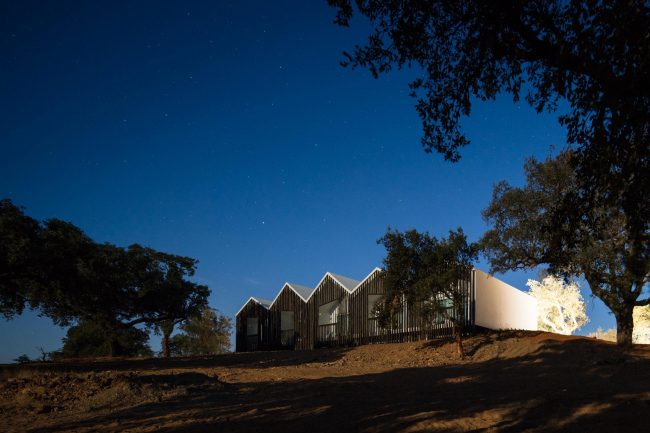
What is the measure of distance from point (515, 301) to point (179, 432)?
29.0m

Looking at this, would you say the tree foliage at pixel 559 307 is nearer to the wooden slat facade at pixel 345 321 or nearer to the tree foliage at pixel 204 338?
the wooden slat facade at pixel 345 321

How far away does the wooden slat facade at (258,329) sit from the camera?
35594 mm

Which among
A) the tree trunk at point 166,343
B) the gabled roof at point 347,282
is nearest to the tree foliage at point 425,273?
the gabled roof at point 347,282

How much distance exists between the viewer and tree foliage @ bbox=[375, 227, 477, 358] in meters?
20.2

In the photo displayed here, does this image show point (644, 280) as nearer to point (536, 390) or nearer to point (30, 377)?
point (536, 390)

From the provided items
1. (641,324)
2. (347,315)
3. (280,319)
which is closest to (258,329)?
(280,319)

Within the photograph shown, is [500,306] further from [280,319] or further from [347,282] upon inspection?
[280,319]

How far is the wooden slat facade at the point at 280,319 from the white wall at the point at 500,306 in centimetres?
1280

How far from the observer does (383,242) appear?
22.1 m

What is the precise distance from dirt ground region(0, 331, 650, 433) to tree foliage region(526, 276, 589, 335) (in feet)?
89.9

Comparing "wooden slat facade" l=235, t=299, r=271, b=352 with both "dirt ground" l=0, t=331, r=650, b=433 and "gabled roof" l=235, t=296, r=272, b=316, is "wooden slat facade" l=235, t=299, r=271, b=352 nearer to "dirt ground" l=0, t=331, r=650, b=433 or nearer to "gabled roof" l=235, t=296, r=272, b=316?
"gabled roof" l=235, t=296, r=272, b=316

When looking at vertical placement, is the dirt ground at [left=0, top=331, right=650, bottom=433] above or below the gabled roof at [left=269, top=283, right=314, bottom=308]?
below

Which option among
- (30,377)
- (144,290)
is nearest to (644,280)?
(30,377)

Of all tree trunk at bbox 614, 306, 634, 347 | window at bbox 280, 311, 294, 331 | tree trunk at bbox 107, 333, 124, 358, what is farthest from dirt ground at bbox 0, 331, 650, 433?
window at bbox 280, 311, 294, 331
